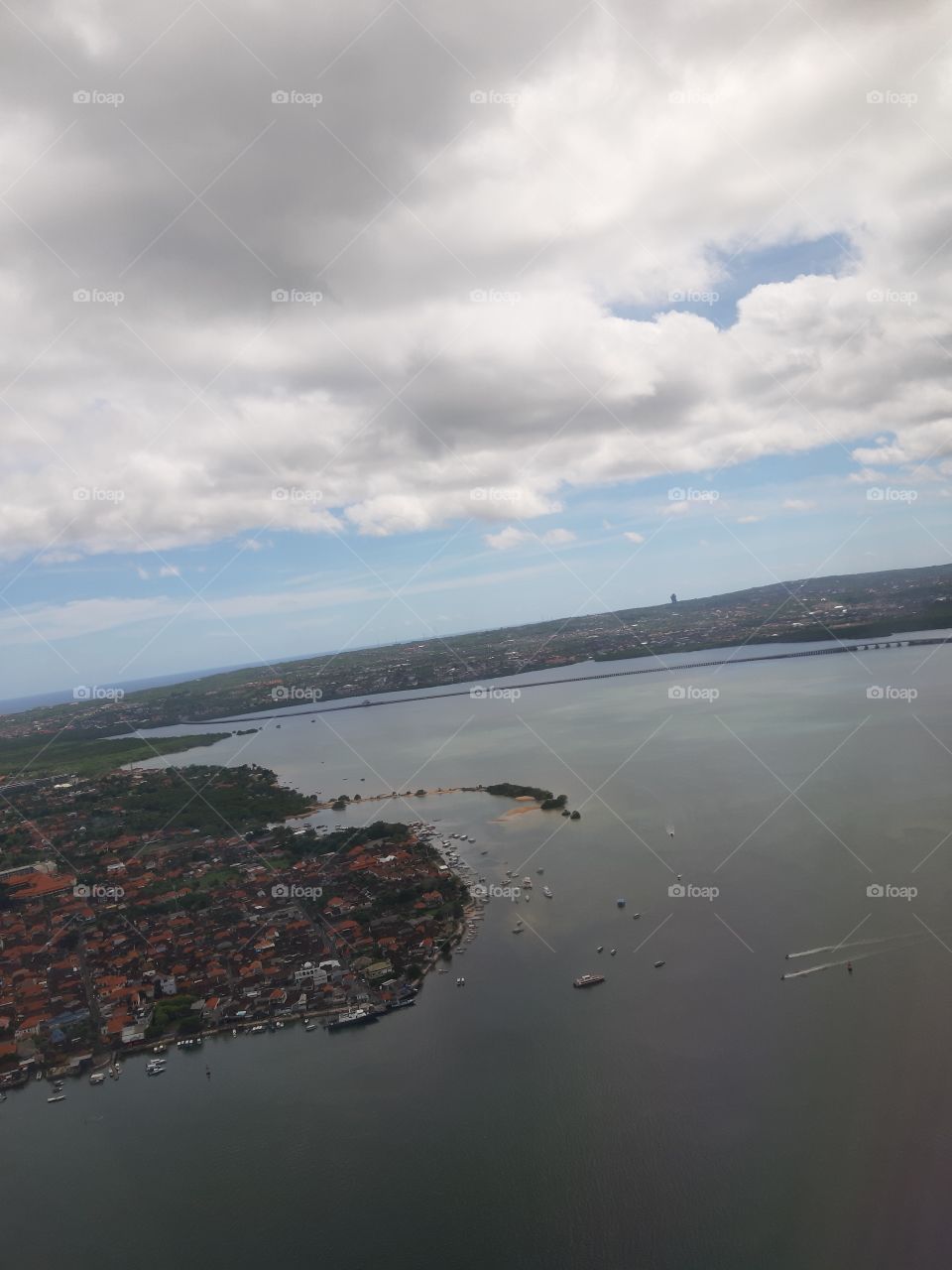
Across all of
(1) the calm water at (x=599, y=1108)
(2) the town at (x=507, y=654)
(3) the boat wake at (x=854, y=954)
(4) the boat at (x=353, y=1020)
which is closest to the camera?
(1) the calm water at (x=599, y=1108)

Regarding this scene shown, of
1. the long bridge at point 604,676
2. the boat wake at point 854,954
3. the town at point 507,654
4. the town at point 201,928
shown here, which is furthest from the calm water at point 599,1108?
the long bridge at point 604,676

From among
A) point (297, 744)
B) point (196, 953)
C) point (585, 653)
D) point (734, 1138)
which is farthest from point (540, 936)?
point (585, 653)

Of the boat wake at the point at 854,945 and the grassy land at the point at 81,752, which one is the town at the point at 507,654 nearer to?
the grassy land at the point at 81,752

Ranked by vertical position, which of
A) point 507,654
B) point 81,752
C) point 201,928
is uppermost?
point 507,654

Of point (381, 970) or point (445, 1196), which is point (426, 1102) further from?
point (381, 970)

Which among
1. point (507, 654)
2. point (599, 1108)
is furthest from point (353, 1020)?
point (507, 654)

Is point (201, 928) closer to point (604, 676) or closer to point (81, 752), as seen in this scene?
point (81, 752)
